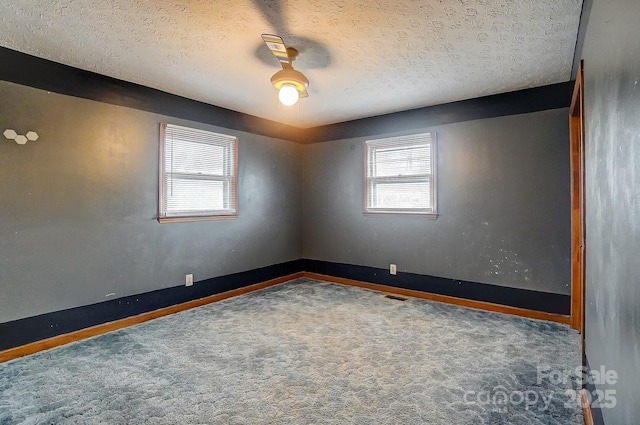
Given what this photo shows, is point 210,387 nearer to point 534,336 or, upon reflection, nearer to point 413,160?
point 534,336

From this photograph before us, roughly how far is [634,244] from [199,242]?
157 inches

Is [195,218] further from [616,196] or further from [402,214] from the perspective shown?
[616,196]

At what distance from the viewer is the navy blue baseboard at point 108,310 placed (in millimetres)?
2791

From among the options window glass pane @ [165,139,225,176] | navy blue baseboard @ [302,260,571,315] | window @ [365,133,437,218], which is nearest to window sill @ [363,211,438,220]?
window @ [365,133,437,218]

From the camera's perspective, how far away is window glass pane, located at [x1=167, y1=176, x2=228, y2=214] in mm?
3920

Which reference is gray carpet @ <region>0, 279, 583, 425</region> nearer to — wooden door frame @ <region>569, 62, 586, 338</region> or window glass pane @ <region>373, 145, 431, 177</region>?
wooden door frame @ <region>569, 62, 586, 338</region>

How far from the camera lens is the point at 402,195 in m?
4.65

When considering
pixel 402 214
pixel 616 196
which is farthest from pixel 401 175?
pixel 616 196

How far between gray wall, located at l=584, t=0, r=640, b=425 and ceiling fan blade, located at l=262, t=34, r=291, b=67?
5.62ft

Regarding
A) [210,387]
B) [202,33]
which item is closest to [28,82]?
[202,33]

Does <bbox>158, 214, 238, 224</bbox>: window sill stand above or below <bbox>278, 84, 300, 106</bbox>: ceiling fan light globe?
below

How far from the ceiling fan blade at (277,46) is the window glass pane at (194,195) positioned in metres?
2.08

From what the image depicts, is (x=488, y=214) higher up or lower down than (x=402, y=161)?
lower down

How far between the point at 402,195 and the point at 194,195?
2709mm
